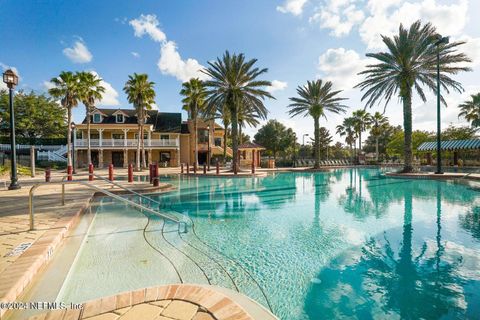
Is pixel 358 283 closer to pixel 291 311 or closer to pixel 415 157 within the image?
pixel 291 311

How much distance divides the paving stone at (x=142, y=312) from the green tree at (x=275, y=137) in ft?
166

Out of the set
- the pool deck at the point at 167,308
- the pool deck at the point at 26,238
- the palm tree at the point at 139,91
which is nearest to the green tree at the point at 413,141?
the palm tree at the point at 139,91

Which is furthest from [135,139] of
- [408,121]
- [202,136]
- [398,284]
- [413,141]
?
[413,141]

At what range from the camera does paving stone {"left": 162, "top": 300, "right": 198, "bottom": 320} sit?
8.41ft

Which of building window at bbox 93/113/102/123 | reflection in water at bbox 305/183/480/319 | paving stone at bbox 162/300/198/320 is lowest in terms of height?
reflection in water at bbox 305/183/480/319

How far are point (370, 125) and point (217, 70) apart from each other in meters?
36.2

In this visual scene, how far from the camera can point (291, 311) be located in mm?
3537

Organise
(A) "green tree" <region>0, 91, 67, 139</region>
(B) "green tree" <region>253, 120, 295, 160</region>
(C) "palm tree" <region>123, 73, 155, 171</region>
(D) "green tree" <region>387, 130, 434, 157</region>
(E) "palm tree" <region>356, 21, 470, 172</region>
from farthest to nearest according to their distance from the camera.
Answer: (B) "green tree" <region>253, 120, 295, 160</region>, (A) "green tree" <region>0, 91, 67, 139</region>, (D) "green tree" <region>387, 130, 434, 157</region>, (C) "palm tree" <region>123, 73, 155, 171</region>, (E) "palm tree" <region>356, 21, 470, 172</region>

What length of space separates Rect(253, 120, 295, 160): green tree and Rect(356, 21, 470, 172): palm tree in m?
28.0

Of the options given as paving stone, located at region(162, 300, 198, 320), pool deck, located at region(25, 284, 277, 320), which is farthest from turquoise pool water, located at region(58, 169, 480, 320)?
paving stone, located at region(162, 300, 198, 320)

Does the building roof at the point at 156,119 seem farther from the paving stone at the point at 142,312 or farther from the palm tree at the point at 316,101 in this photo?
the paving stone at the point at 142,312

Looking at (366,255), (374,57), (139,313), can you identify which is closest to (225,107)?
(374,57)

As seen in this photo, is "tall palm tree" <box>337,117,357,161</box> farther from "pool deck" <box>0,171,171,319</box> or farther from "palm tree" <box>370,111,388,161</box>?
"pool deck" <box>0,171,171,319</box>

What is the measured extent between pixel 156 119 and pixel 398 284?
42.2 m
